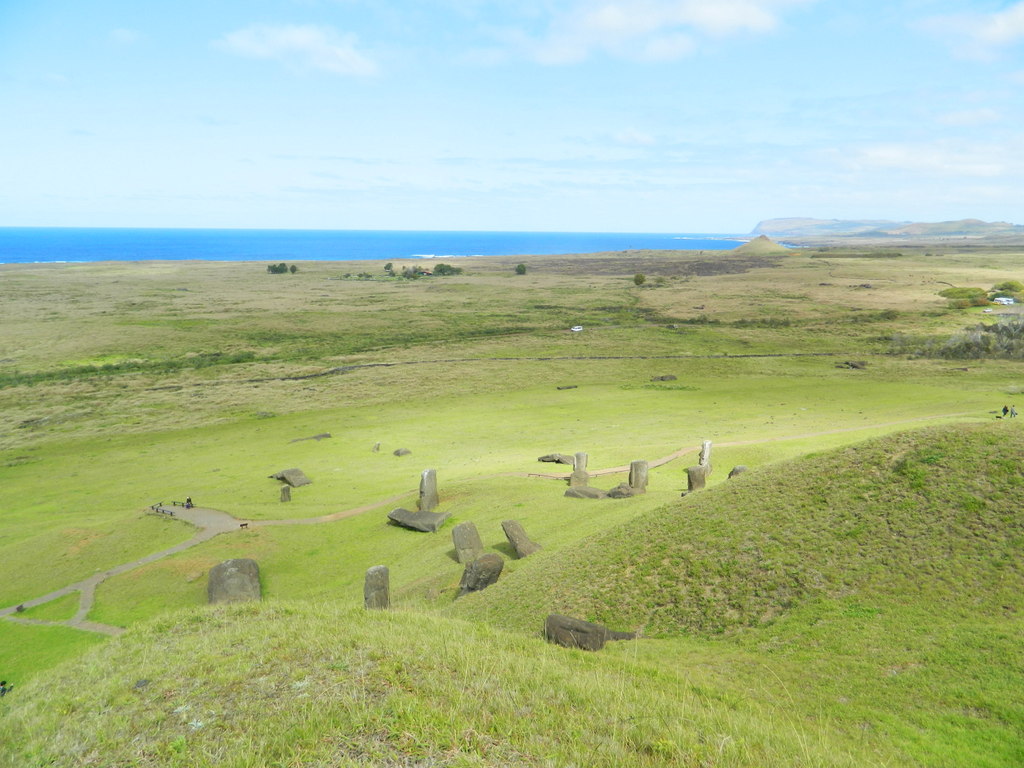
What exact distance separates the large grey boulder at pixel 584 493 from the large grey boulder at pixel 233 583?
15570 mm

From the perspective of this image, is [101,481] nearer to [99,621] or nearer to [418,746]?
[99,621]

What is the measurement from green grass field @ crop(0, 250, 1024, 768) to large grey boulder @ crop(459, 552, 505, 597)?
3.02 feet

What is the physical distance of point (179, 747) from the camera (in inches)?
412

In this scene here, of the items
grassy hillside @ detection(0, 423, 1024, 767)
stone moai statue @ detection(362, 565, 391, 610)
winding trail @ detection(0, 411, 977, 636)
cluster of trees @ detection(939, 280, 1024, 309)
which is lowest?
winding trail @ detection(0, 411, 977, 636)

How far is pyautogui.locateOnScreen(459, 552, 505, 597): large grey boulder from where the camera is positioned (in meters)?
23.5

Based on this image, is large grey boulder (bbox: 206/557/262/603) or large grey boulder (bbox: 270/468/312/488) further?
large grey boulder (bbox: 270/468/312/488)

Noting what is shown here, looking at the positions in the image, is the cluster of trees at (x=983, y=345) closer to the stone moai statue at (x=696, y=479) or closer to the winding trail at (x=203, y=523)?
the winding trail at (x=203, y=523)

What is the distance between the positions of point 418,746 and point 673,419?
1905 inches

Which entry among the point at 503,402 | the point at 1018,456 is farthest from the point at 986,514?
the point at 503,402

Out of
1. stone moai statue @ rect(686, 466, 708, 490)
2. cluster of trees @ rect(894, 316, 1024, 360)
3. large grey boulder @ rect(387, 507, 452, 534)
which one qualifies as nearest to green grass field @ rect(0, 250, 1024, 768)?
large grey boulder @ rect(387, 507, 452, 534)

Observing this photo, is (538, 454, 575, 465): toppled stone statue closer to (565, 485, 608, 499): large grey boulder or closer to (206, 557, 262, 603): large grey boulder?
(565, 485, 608, 499): large grey boulder

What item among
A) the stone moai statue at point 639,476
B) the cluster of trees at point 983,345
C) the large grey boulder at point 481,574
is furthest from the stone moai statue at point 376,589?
the cluster of trees at point 983,345

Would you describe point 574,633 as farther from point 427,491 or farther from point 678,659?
point 427,491

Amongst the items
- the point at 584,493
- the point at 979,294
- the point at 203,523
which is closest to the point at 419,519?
the point at 584,493
